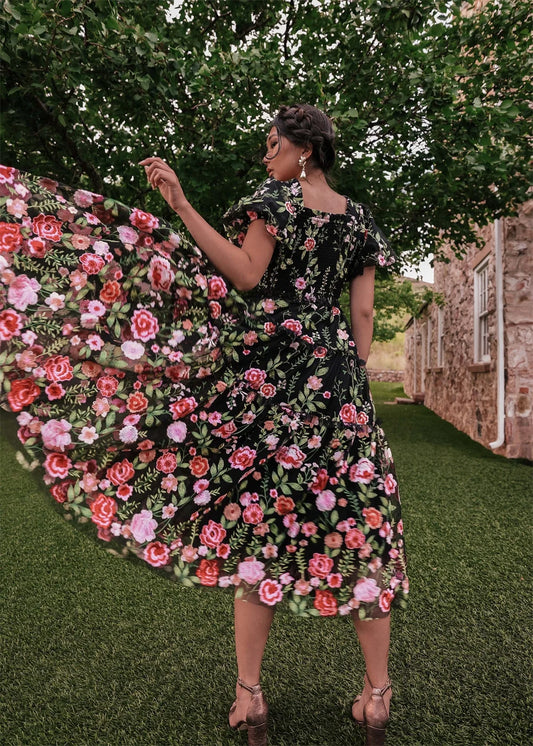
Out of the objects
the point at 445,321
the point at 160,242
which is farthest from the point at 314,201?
the point at 445,321

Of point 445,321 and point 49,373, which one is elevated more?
point 445,321

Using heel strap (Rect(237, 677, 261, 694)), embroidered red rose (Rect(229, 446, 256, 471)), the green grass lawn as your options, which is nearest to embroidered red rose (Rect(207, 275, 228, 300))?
embroidered red rose (Rect(229, 446, 256, 471))

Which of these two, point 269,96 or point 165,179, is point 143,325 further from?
point 269,96

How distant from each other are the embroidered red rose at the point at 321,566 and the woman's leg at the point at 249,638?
185mm

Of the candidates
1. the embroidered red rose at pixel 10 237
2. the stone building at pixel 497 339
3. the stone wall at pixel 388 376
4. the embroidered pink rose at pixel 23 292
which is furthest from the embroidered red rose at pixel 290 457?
the stone wall at pixel 388 376

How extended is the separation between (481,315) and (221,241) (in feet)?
23.8

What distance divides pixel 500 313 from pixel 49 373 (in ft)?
20.5

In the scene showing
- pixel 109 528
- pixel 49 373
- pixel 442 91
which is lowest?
pixel 109 528

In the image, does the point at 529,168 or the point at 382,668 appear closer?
the point at 382,668

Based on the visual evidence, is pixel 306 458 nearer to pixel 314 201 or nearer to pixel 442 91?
pixel 314 201

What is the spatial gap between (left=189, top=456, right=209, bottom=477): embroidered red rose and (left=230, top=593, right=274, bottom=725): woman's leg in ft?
1.36

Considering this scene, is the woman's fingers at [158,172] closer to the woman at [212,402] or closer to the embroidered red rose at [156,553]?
the woman at [212,402]

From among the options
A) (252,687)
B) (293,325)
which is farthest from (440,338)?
(252,687)

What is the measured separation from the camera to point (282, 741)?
1702 millimetres
